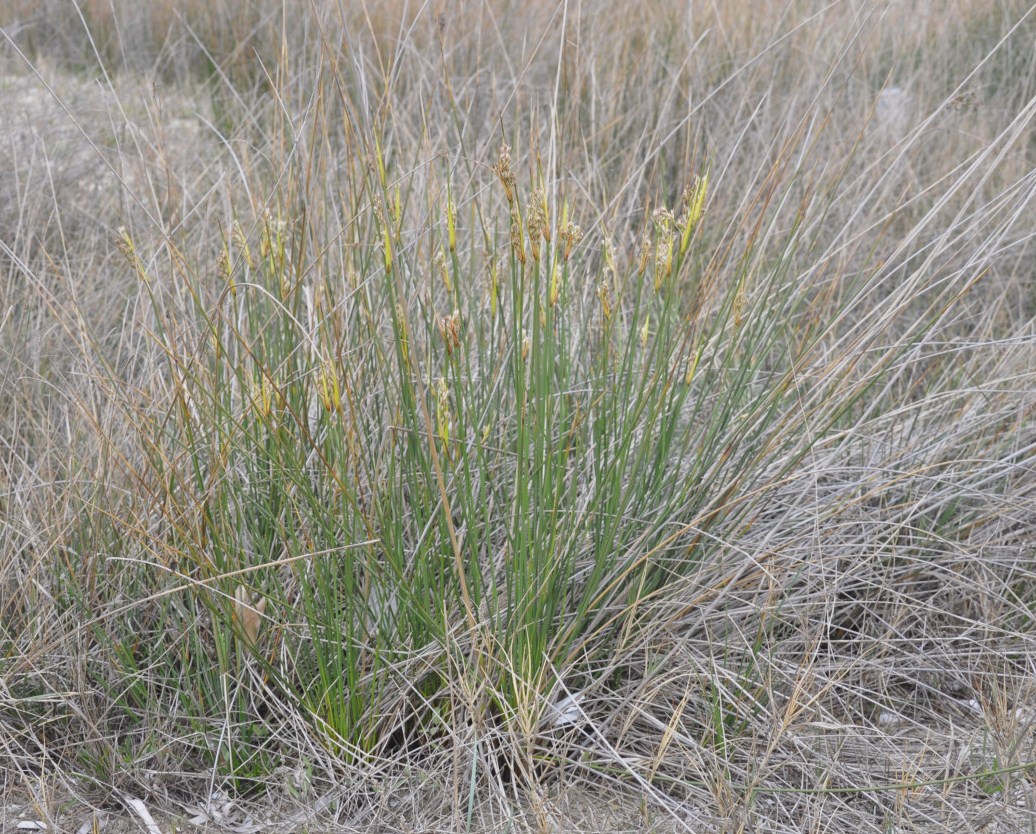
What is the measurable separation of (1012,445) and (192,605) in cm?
164

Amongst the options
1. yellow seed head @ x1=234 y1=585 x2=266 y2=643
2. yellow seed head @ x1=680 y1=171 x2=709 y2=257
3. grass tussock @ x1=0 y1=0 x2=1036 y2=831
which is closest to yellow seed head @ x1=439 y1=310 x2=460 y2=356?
grass tussock @ x1=0 y1=0 x2=1036 y2=831

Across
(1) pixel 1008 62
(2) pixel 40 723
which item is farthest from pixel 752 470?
A: (1) pixel 1008 62

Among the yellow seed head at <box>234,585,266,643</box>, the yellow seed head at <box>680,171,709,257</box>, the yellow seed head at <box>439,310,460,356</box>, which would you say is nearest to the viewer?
the yellow seed head at <box>439,310,460,356</box>

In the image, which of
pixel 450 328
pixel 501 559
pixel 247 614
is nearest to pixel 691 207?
pixel 450 328

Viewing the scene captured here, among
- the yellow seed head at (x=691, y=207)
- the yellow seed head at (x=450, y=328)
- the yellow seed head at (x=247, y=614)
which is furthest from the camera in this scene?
the yellow seed head at (x=247, y=614)

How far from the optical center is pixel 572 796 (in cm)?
152

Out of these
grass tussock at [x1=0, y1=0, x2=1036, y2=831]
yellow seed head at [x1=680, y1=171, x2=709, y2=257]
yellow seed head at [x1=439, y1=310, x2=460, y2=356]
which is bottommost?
grass tussock at [x1=0, y1=0, x2=1036, y2=831]

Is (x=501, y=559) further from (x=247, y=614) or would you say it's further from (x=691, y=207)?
(x=691, y=207)

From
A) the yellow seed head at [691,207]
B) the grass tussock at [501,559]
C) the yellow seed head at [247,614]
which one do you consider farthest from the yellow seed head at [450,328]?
the yellow seed head at [247,614]

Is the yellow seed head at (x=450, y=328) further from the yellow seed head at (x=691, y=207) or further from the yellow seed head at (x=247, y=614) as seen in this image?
the yellow seed head at (x=247, y=614)

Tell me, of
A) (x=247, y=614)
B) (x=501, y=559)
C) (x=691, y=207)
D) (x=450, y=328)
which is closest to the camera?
(x=450, y=328)

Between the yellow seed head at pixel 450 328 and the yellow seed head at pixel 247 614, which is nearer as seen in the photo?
the yellow seed head at pixel 450 328

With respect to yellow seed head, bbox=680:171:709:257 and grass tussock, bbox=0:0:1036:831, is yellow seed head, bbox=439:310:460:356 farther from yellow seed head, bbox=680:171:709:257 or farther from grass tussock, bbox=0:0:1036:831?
yellow seed head, bbox=680:171:709:257

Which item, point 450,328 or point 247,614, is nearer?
point 450,328
